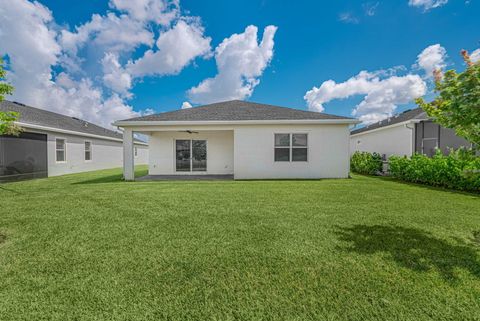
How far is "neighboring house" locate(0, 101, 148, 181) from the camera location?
33.7 feet

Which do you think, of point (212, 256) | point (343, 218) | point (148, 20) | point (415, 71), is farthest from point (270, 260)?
point (415, 71)

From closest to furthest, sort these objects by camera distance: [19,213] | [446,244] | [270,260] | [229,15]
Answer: [270,260]
[446,244]
[19,213]
[229,15]

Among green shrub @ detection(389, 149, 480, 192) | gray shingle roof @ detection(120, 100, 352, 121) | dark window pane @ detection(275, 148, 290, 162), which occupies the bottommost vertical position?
green shrub @ detection(389, 149, 480, 192)

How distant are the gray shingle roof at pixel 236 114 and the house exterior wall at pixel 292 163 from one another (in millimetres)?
537

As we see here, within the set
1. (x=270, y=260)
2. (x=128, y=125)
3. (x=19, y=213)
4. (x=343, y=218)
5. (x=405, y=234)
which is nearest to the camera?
(x=270, y=260)

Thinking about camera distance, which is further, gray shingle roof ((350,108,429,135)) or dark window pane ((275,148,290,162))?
gray shingle roof ((350,108,429,135))

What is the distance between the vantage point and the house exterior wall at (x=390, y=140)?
13.2 m

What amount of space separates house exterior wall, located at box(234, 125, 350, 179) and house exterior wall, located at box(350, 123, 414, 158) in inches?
236

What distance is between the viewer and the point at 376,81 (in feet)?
57.1

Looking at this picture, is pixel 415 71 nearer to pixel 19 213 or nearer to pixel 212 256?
pixel 212 256

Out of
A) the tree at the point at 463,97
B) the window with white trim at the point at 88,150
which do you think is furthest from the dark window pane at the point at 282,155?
the window with white trim at the point at 88,150

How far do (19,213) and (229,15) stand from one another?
1292 centimetres

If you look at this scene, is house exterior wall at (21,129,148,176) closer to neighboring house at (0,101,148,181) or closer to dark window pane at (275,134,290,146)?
neighboring house at (0,101,148,181)

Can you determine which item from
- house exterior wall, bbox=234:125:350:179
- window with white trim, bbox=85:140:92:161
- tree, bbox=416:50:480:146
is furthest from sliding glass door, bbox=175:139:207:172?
tree, bbox=416:50:480:146
